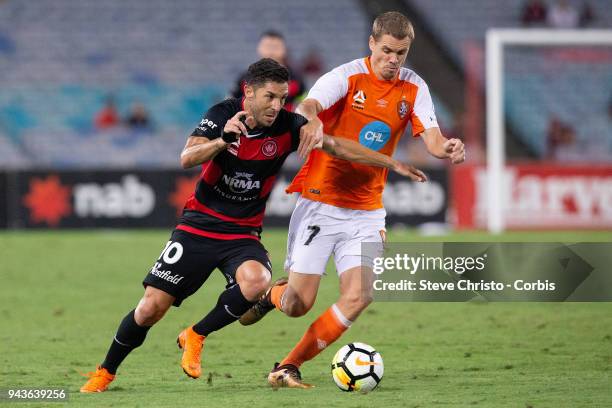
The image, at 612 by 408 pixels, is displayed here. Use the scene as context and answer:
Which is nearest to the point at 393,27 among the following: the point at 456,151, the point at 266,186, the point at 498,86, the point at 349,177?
the point at 456,151

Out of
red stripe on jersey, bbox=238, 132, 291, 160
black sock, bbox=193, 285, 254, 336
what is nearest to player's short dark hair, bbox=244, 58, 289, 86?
red stripe on jersey, bbox=238, 132, 291, 160

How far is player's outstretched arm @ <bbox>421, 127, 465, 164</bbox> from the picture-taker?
21.7ft

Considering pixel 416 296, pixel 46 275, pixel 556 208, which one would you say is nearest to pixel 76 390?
pixel 416 296

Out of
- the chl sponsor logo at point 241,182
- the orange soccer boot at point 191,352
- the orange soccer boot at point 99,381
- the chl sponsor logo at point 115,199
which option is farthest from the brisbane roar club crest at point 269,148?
the chl sponsor logo at point 115,199

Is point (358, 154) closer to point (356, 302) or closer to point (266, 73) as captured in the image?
point (266, 73)

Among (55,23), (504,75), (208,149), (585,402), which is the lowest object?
(585,402)

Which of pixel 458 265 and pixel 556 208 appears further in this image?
pixel 556 208

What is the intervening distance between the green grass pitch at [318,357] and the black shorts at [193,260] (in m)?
0.60

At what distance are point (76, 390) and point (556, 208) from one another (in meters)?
13.7

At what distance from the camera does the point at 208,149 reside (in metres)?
6.11

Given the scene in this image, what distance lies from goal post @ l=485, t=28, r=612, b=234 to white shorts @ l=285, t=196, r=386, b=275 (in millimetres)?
11523

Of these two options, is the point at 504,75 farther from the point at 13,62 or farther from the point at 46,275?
the point at 46,275

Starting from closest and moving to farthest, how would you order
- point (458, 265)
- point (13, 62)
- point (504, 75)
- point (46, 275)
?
point (458, 265) → point (46, 275) → point (504, 75) → point (13, 62)

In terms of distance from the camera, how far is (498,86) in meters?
19.1
